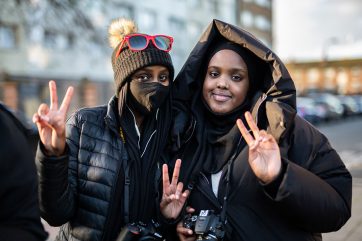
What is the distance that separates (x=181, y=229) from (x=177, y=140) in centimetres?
46

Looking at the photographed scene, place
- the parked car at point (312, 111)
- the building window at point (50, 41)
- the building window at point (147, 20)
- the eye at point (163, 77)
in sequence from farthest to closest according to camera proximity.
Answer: the building window at point (147, 20) < the parked car at point (312, 111) < the building window at point (50, 41) < the eye at point (163, 77)

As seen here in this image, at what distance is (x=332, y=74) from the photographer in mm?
69312

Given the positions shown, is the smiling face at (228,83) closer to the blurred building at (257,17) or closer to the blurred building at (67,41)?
the blurred building at (67,41)

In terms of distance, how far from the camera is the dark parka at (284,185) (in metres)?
1.83

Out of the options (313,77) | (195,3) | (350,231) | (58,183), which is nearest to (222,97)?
(58,183)

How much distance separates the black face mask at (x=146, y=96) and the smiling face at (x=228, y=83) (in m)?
0.27

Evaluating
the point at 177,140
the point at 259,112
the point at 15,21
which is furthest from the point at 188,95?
the point at 15,21

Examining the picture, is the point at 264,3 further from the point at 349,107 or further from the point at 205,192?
the point at 205,192

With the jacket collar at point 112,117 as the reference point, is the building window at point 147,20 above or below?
above

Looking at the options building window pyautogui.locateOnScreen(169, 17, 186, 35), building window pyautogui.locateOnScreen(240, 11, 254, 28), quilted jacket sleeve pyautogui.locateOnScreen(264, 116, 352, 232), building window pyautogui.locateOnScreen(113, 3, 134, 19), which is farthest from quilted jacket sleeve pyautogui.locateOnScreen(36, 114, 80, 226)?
building window pyautogui.locateOnScreen(240, 11, 254, 28)

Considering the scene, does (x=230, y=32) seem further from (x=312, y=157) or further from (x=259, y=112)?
(x=312, y=157)

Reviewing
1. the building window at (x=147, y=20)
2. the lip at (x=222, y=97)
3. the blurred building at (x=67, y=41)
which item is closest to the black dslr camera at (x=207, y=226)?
the lip at (x=222, y=97)

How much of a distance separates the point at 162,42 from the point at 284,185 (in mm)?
1080

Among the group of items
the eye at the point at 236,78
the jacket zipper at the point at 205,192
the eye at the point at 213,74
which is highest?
the eye at the point at 213,74
